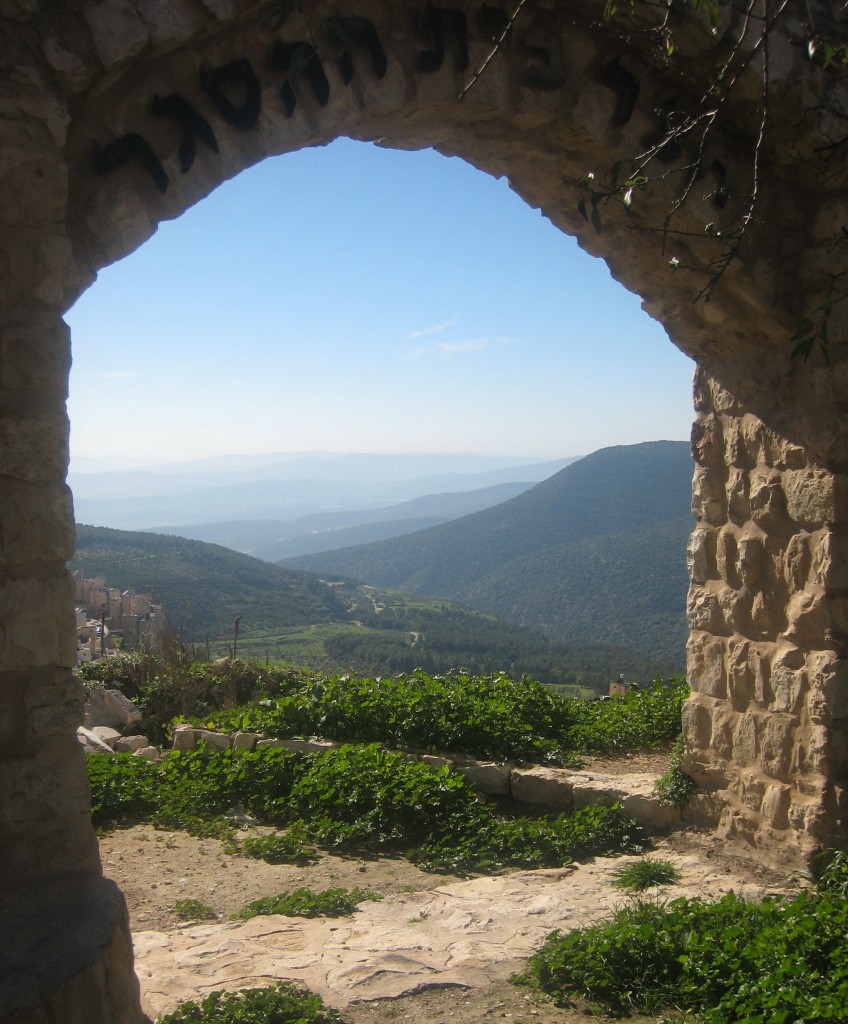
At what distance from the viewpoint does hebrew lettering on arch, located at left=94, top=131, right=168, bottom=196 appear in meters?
3.21

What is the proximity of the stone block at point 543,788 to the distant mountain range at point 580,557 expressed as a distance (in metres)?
21.5

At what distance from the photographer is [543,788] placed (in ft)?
19.8

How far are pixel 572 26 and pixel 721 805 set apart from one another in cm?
401

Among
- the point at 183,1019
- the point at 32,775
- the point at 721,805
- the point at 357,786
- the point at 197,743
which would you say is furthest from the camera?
the point at 197,743

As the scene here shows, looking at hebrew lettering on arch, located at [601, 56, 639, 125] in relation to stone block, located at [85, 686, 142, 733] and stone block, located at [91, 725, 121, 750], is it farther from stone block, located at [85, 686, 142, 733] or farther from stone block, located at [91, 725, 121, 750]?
stone block, located at [85, 686, 142, 733]

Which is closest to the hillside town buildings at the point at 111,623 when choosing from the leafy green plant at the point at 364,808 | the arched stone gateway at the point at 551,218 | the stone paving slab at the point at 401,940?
the leafy green plant at the point at 364,808

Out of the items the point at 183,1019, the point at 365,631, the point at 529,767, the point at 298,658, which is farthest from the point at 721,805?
the point at 365,631

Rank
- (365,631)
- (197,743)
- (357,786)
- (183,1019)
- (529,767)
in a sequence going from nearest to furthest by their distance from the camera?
(183,1019), (357,786), (529,767), (197,743), (365,631)

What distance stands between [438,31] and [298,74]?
29.3 inches

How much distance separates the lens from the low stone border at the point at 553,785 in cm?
544

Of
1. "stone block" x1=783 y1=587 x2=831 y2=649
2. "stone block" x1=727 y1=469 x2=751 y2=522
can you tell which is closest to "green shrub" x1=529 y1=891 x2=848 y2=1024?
"stone block" x1=783 y1=587 x2=831 y2=649

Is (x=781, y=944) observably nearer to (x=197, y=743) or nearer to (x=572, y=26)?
(x=572, y=26)

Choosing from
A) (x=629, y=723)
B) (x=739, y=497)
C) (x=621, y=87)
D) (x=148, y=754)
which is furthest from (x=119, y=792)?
(x=621, y=87)

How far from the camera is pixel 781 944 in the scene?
3363mm
